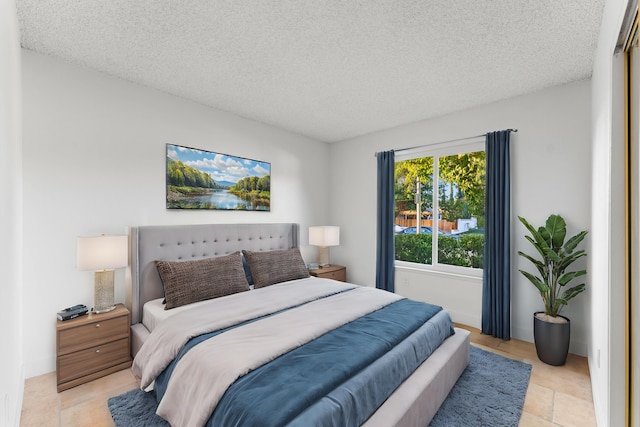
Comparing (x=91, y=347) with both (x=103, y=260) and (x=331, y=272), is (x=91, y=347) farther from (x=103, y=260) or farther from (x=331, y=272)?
Result: (x=331, y=272)

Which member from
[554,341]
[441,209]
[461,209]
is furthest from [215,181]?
[554,341]

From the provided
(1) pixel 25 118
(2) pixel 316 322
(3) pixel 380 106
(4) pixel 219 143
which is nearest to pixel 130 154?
(1) pixel 25 118

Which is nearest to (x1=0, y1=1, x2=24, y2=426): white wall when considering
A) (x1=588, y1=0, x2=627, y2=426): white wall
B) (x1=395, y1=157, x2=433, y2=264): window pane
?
(x1=588, y1=0, x2=627, y2=426): white wall

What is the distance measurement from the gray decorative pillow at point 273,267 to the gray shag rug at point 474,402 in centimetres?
139

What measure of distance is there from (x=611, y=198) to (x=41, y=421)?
12.2ft

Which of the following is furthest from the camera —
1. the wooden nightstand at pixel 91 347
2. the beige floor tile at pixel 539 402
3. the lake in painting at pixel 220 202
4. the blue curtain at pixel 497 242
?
the lake in painting at pixel 220 202

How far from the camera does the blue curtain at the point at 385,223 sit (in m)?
4.26

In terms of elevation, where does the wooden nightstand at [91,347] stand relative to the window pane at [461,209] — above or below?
below

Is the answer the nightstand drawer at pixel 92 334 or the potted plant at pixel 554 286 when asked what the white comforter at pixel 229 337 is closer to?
the nightstand drawer at pixel 92 334

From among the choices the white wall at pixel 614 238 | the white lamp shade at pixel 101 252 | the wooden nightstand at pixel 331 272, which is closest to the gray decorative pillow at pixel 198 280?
the white lamp shade at pixel 101 252

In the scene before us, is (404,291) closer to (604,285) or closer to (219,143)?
(604,285)

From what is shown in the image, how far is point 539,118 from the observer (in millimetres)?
3135

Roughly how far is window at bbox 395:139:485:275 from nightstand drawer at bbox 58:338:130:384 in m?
3.38

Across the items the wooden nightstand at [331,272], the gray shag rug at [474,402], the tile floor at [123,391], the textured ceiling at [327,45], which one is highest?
the textured ceiling at [327,45]
